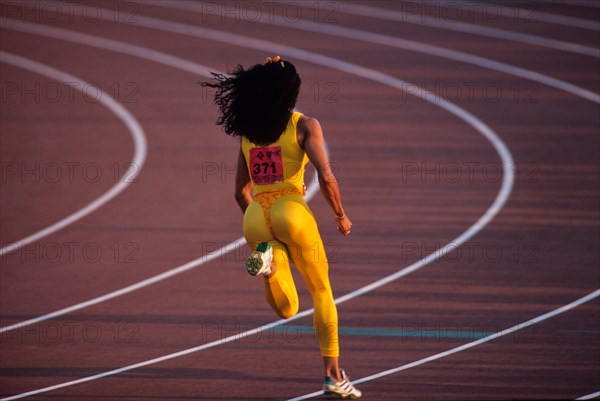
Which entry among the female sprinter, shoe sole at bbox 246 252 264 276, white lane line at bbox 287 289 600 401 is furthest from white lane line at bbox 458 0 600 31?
shoe sole at bbox 246 252 264 276

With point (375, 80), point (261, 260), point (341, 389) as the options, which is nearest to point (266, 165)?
point (261, 260)

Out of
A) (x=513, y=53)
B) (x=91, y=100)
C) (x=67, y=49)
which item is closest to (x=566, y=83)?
(x=513, y=53)

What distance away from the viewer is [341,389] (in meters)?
8.32

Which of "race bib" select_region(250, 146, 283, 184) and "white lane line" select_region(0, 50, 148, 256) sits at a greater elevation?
"white lane line" select_region(0, 50, 148, 256)

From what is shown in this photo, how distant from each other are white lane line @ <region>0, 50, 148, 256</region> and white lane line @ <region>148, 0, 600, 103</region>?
13.1 feet

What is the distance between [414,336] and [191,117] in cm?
999

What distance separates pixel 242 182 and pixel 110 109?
37.8 ft

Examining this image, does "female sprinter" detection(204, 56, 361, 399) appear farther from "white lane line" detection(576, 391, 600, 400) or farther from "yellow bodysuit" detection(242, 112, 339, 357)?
"white lane line" detection(576, 391, 600, 400)

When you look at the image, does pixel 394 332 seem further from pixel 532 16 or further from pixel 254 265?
pixel 532 16

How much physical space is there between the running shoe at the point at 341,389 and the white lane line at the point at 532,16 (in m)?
17.2

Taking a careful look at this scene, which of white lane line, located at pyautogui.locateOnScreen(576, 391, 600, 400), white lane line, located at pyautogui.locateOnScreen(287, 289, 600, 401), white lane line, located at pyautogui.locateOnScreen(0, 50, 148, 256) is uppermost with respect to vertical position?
white lane line, located at pyautogui.locateOnScreen(0, 50, 148, 256)

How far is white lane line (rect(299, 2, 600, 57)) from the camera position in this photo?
73.9ft

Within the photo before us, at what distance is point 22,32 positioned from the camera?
25359 millimetres

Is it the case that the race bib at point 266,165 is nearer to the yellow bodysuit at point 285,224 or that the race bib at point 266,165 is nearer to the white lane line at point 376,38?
the yellow bodysuit at point 285,224
